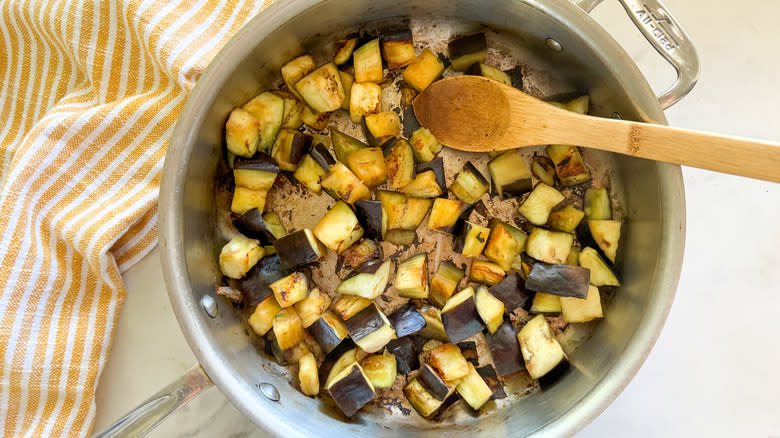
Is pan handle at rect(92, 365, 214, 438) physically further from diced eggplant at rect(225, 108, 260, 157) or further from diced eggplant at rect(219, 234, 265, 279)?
diced eggplant at rect(225, 108, 260, 157)

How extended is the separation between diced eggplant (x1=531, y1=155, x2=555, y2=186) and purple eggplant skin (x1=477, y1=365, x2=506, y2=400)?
1.99 ft

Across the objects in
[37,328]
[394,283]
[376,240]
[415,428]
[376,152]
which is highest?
[37,328]

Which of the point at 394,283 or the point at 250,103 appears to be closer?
the point at 250,103

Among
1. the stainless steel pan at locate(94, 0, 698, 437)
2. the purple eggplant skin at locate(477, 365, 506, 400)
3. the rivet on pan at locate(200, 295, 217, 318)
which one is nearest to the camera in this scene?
the stainless steel pan at locate(94, 0, 698, 437)

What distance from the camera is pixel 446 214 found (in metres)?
1.62

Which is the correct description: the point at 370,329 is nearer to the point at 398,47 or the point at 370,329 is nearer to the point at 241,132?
the point at 241,132

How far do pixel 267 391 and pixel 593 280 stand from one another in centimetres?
101

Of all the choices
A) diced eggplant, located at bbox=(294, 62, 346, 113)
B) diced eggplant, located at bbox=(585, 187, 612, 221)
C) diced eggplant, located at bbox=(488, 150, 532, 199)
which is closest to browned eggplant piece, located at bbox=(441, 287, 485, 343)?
diced eggplant, located at bbox=(488, 150, 532, 199)

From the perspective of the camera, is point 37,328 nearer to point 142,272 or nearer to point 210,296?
point 142,272

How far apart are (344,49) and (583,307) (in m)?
1.05

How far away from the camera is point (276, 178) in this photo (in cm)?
169

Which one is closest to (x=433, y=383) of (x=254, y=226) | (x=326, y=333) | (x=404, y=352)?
(x=404, y=352)

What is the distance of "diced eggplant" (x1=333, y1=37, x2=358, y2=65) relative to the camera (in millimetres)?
1632

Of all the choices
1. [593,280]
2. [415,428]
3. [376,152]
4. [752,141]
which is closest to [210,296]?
[376,152]
